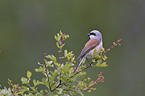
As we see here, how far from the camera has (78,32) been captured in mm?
14445

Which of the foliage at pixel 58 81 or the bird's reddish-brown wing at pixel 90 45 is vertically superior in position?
the bird's reddish-brown wing at pixel 90 45

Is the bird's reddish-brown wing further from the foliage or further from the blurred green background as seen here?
the blurred green background

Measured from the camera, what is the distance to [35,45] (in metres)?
14.4

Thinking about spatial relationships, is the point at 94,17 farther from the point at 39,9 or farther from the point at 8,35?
the point at 8,35

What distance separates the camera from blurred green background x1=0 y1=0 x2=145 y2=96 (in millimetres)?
13820

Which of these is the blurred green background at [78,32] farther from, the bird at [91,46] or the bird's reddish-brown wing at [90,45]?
the bird's reddish-brown wing at [90,45]

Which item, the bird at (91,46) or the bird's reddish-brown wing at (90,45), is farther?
the bird's reddish-brown wing at (90,45)

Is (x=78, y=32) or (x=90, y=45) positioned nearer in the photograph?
(x=90, y=45)

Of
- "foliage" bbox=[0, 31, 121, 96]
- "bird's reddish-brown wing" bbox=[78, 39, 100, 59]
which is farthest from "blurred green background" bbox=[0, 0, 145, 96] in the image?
"foliage" bbox=[0, 31, 121, 96]

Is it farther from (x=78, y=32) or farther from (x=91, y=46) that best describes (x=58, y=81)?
(x=78, y=32)

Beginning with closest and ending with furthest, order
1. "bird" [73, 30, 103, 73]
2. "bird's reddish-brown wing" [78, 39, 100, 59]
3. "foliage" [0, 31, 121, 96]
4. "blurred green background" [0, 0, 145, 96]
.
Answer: "foliage" [0, 31, 121, 96] < "bird" [73, 30, 103, 73] < "bird's reddish-brown wing" [78, 39, 100, 59] < "blurred green background" [0, 0, 145, 96]

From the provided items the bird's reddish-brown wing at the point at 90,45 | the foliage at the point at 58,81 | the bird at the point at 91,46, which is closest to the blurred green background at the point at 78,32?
the bird at the point at 91,46

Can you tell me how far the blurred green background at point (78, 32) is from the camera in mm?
13820

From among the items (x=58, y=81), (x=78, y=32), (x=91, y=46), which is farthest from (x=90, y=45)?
(x=78, y=32)
